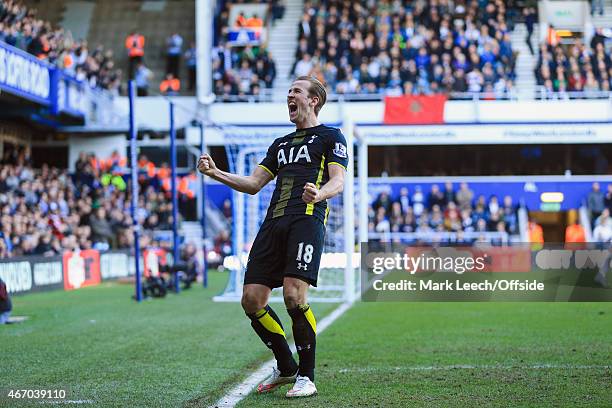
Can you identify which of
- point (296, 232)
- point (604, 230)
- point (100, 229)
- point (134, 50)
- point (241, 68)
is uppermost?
point (134, 50)

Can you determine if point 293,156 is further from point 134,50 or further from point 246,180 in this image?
point 134,50

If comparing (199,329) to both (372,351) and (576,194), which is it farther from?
(576,194)

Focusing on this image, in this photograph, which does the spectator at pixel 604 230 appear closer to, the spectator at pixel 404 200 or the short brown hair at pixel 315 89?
the spectator at pixel 404 200

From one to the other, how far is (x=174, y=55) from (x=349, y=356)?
29.0 m

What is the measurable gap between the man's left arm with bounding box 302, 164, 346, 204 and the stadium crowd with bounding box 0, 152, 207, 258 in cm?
1365

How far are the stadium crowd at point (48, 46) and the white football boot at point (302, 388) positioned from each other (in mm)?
16917

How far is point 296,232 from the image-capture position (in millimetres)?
6309

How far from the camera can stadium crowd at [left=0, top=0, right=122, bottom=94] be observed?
22016mm

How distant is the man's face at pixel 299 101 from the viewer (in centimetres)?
647

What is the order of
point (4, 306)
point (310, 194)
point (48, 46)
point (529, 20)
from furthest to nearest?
1. point (529, 20)
2. point (48, 46)
3. point (4, 306)
4. point (310, 194)

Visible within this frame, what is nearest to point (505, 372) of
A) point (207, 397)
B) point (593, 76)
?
point (207, 397)

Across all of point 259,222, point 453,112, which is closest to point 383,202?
point 453,112

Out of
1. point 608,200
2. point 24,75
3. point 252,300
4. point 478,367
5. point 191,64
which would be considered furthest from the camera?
point 191,64

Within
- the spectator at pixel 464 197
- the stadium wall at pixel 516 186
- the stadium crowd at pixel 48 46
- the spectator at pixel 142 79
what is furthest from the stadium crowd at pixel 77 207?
the spectator at pixel 464 197
